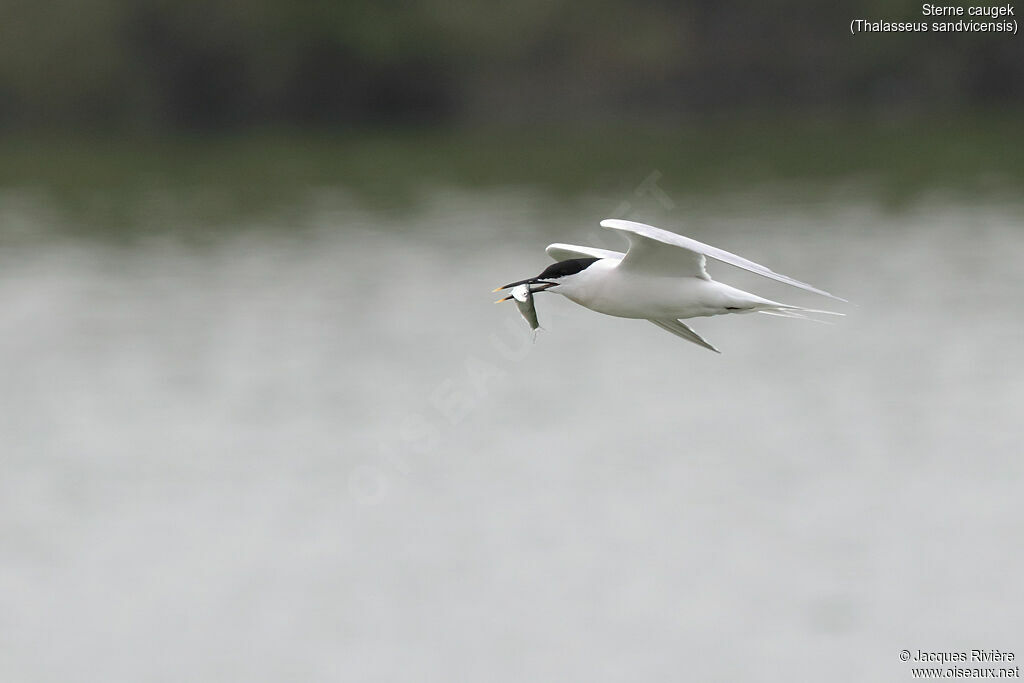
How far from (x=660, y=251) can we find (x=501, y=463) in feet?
103

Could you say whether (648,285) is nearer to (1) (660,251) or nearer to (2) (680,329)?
(1) (660,251)

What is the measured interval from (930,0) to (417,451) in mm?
44235

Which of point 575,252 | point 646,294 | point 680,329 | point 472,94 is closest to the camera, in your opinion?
point 646,294

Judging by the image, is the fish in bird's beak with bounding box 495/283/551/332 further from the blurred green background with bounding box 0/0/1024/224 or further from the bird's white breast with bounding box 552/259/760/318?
the blurred green background with bounding box 0/0/1024/224

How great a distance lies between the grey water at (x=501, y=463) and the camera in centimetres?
3253

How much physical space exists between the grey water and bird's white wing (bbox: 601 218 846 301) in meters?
23.7

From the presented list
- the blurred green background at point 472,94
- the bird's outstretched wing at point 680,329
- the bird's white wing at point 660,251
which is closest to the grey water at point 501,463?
the blurred green background at point 472,94

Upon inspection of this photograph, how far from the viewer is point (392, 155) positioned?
74562mm

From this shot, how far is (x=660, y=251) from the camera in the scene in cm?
794

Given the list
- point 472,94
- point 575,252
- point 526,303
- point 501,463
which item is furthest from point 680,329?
point 472,94

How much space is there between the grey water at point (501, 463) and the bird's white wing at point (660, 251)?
23.7 m

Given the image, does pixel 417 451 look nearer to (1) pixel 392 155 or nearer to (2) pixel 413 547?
(2) pixel 413 547

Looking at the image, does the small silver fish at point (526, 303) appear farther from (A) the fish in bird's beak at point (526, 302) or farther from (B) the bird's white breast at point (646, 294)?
(B) the bird's white breast at point (646, 294)

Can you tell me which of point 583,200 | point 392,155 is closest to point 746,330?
point 583,200
